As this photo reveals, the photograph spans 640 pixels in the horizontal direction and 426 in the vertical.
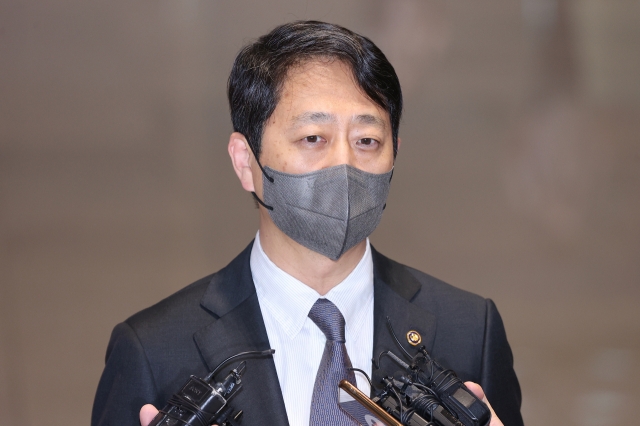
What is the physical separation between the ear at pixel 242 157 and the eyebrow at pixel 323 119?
0.20 m

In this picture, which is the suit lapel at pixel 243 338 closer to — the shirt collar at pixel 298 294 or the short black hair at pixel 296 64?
the shirt collar at pixel 298 294

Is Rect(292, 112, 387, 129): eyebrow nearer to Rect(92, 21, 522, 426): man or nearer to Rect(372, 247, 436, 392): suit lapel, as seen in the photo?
Rect(92, 21, 522, 426): man

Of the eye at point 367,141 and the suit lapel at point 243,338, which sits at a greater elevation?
the eye at point 367,141

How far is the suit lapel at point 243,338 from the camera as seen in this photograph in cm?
157

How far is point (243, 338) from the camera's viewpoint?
5.41 feet

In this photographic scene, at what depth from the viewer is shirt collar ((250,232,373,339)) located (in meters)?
1.68

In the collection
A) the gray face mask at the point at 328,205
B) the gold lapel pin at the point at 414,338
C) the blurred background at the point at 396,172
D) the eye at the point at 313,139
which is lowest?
the gold lapel pin at the point at 414,338

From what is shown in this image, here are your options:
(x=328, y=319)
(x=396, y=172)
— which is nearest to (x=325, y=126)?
(x=328, y=319)

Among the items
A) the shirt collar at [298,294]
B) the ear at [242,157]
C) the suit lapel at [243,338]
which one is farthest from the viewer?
the ear at [242,157]

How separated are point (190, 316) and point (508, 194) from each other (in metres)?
2.33

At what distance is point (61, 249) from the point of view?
11.5ft

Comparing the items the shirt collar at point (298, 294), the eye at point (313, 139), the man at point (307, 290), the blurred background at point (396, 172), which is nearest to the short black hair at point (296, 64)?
the man at point (307, 290)

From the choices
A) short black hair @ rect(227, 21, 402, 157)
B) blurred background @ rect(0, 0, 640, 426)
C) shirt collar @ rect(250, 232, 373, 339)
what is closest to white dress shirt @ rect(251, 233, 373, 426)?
shirt collar @ rect(250, 232, 373, 339)

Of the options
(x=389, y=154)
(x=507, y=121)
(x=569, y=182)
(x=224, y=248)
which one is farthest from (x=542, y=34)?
(x=389, y=154)
